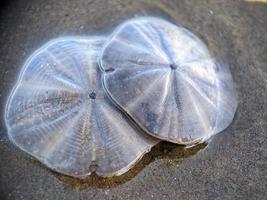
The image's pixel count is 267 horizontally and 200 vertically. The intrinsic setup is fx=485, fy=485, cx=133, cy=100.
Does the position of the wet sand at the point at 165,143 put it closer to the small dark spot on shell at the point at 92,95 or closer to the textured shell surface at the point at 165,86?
the textured shell surface at the point at 165,86

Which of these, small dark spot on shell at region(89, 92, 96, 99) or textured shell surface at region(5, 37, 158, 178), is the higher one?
small dark spot on shell at region(89, 92, 96, 99)

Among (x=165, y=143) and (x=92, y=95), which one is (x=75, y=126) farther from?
(x=165, y=143)

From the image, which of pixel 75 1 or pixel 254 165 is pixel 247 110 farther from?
pixel 75 1

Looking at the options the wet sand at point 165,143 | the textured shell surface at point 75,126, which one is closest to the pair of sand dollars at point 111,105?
the textured shell surface at point 75,126

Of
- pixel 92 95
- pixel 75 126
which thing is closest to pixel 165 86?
pixel 92 95

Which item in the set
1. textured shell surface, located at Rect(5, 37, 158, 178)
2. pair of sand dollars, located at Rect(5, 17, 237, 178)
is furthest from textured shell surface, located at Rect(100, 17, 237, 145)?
textured shell surface, located at Rect(5, 37, 158, 178)

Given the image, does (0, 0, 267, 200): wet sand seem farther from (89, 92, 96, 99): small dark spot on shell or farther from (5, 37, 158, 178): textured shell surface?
(89, 92, 96, 99): small dark spot on shell

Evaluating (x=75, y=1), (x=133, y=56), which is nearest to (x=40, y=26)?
(x=75, y=1)
